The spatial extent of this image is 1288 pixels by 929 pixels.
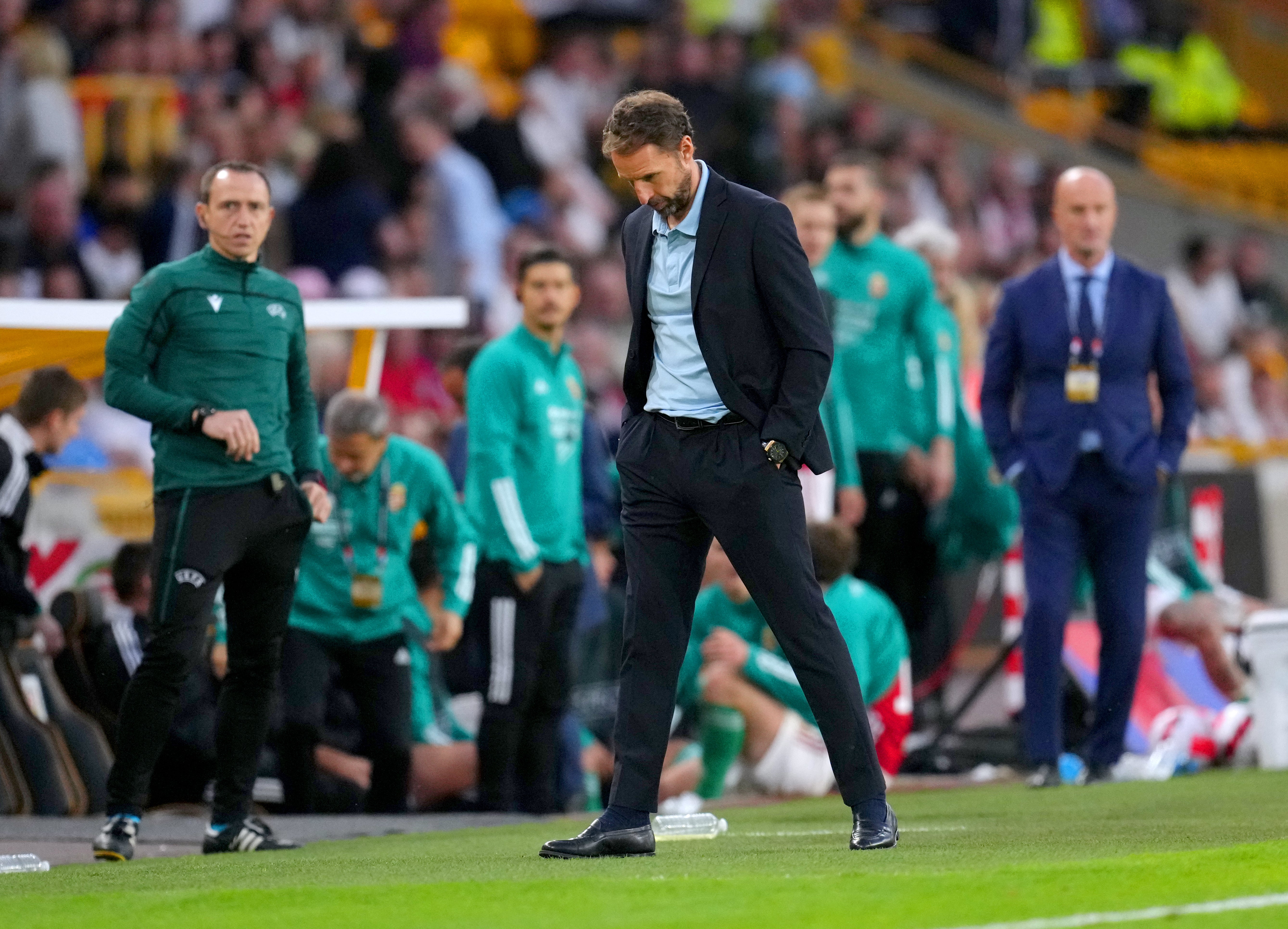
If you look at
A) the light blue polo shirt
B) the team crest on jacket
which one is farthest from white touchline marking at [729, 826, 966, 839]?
the team crest on jacket

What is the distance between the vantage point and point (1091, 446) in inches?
354

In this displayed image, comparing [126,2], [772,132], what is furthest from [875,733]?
[772,132]

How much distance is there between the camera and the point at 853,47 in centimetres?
2389

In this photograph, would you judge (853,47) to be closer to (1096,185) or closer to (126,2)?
(126,2)

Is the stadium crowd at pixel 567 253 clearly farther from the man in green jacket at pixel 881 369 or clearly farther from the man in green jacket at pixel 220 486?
the man in green jacket at pixel 220 486

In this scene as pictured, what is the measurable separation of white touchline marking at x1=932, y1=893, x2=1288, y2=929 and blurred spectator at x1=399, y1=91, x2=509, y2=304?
34.9 feet

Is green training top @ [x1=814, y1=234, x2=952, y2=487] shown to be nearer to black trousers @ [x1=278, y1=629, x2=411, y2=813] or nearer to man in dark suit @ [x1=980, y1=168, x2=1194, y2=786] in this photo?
man in dark suit @ [x1=980, y1=168, x2=1194, y2=786]

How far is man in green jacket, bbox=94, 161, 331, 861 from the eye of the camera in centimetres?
675

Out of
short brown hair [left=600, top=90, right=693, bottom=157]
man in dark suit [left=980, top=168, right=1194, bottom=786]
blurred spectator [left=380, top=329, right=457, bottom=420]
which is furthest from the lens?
blurred spectator [left=380, top=329, right=457, bottom=420]

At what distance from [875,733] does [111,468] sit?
467 centimetres

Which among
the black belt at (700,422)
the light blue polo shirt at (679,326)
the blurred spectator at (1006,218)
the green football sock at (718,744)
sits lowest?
the green football sock at (718,744)

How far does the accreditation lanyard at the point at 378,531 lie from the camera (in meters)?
8.88

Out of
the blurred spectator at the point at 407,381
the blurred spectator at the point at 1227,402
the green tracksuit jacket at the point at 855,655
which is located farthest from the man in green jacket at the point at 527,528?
the blurred spectator at the point at 1227,402

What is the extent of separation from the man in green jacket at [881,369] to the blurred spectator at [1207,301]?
35.5 ft
